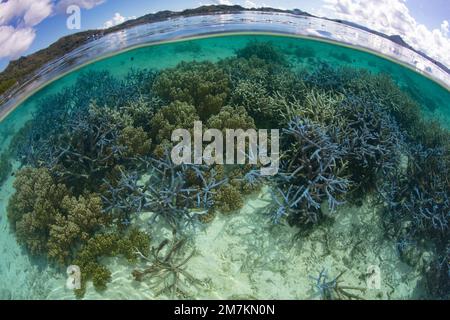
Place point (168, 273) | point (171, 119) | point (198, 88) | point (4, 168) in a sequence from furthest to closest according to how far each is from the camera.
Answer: point (4, 168), point (198, 88), point (171, 119), point (168, 273)

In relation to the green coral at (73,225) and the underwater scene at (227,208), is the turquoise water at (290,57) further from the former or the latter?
the green coral at (73,225)

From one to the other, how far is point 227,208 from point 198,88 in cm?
312

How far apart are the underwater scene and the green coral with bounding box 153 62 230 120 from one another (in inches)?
1.5

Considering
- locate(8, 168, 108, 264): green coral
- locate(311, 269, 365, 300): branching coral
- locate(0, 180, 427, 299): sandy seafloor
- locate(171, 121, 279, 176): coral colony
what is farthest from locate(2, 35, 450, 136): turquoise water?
locate(311, 269, 365, 300): branching coral

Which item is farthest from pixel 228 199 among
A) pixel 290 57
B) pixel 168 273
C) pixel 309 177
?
pixel 290 57

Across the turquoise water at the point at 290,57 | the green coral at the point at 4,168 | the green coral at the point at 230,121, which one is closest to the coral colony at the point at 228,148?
the green coral at the point at 230,121

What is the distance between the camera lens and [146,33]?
11.0 metres

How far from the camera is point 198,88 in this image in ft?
24.9

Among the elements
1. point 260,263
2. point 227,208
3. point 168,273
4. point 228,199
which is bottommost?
point 168,273

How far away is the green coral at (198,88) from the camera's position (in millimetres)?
7500

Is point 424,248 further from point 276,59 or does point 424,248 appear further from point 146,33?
point 146,33

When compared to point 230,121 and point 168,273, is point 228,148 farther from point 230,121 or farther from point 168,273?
point 168,273

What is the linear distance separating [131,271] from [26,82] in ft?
25.4
